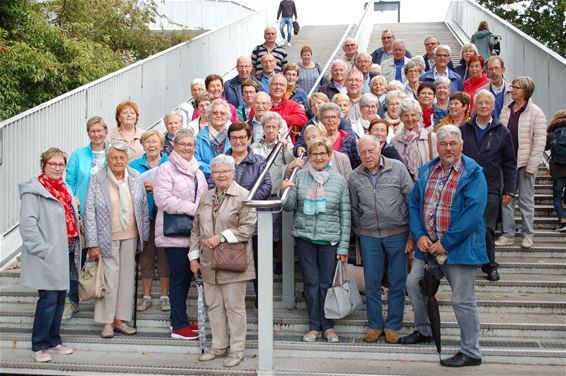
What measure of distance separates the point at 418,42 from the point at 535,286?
13398mm

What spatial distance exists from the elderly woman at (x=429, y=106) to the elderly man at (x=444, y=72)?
1.93 metres

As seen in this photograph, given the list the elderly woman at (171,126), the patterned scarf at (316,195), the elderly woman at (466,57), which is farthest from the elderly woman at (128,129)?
the elderly woman at (466,57)

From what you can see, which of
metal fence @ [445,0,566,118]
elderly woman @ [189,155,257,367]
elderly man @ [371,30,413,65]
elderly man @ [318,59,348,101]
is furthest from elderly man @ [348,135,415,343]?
elderly man @ [371,30,413,65]

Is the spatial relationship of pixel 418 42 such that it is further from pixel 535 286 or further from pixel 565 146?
pixel 535 286

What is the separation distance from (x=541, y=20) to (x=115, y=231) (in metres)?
22.6

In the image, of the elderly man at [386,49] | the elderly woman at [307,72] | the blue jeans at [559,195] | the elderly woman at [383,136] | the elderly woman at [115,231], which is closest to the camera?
the elderly woman at [115,231]

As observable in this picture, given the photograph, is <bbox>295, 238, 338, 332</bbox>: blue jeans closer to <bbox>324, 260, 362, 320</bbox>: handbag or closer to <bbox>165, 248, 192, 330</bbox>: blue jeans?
<bbox>324, 260, 362, 320</bbox>: handbag

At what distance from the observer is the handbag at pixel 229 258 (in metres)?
6.89

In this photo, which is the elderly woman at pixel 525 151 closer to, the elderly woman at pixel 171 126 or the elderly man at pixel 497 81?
the elderly man at pixel 497 81

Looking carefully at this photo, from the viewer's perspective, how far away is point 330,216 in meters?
7.21

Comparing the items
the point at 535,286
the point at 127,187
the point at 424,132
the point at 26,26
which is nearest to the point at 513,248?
the point at 535,286

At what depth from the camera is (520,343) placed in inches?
281

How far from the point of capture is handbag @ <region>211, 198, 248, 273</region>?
6.89m

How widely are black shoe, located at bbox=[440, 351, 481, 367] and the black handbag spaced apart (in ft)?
8.06
